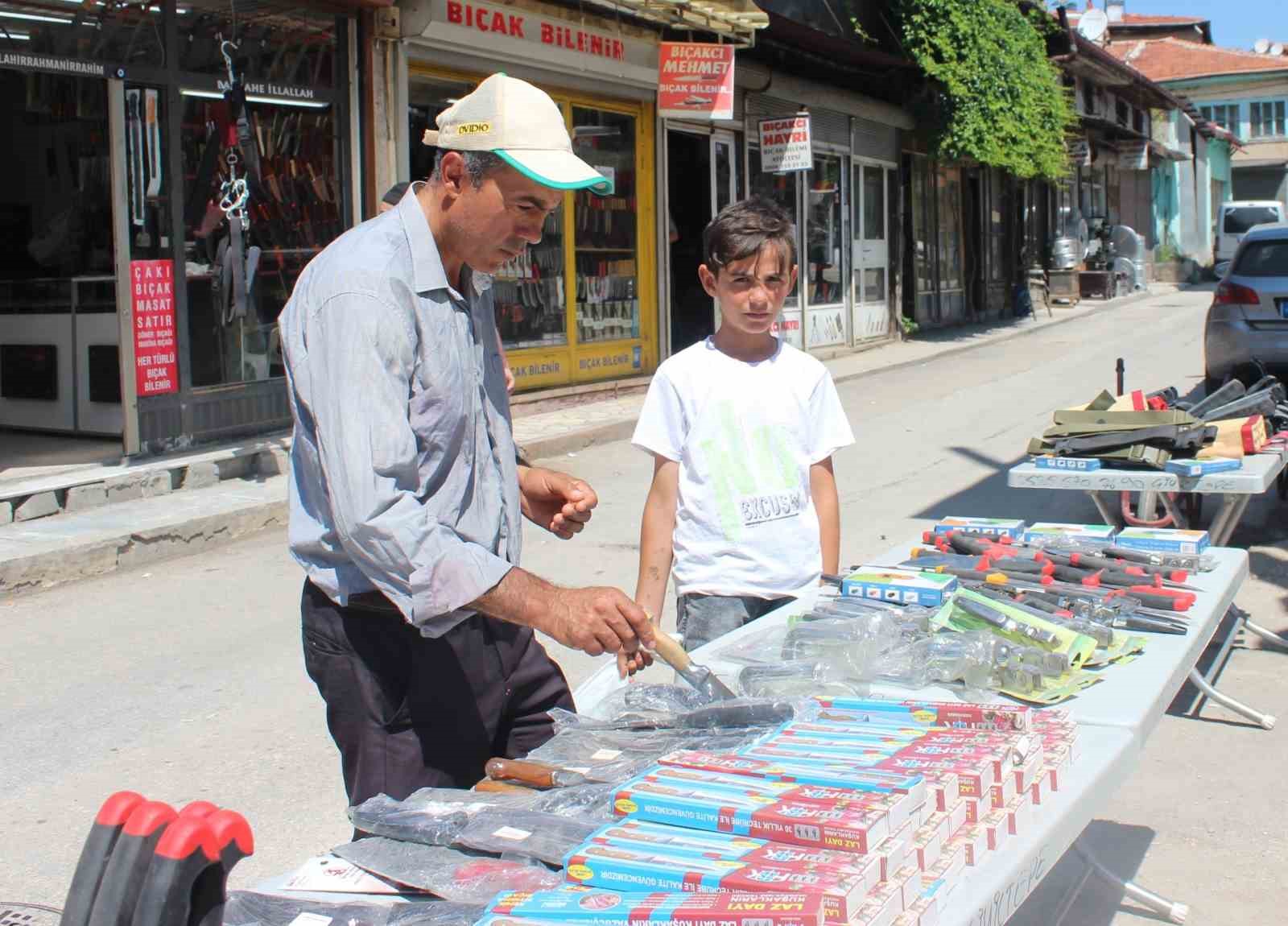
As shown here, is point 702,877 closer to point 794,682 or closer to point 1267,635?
point 794,682

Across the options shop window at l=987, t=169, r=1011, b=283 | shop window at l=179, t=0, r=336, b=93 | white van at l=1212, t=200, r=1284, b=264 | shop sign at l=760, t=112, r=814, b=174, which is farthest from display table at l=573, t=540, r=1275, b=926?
white van at l=1212, t=200, r=1284, b=264

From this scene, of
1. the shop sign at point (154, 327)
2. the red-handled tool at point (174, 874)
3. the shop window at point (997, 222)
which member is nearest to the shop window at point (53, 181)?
the shop sign at point (154, 327)

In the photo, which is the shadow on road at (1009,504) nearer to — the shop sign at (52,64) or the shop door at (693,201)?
the shop sign at (52,64)

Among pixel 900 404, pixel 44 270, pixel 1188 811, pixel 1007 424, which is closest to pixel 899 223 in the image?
pixel 900 404

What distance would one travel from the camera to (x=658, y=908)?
174cm

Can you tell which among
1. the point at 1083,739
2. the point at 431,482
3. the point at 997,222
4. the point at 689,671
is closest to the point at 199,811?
the point at 431,482

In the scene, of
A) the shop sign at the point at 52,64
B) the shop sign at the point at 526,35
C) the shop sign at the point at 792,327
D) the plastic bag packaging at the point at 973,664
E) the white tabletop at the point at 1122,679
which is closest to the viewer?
the white tabletop at the point at 1122,679

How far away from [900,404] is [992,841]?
13179 mm

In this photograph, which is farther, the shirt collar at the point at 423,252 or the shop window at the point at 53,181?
the shop window at the point at 53,181

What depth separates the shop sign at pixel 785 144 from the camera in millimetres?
17188

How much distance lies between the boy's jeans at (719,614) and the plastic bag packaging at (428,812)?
4.98 ft

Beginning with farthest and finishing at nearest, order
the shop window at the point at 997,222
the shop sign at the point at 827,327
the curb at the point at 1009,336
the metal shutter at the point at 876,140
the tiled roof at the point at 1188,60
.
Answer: the tiled roof at the point at 1188,60
the shop window at the point at 997,222
the metal shutter at the point at 876,140
the shop sign at the point at 827,327
the curb at the point at 1009,336

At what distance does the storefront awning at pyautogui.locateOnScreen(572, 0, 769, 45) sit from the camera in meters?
14.1

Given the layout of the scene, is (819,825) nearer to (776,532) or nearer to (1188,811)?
(776,532)
